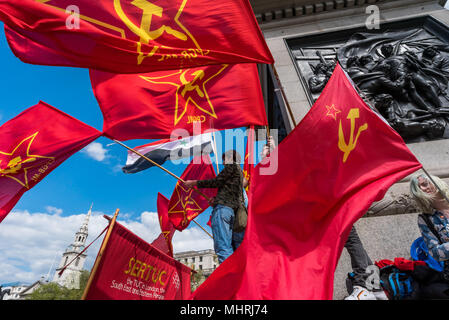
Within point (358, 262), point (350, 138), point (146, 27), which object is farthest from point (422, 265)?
point (146, 27)

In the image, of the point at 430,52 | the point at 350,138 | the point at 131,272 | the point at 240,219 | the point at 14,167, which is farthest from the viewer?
the point at 430,52

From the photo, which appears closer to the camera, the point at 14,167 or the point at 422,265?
the point at 422,265

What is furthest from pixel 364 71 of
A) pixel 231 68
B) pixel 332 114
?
pixel 332 114

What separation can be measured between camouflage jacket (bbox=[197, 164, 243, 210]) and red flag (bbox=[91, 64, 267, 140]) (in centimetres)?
94

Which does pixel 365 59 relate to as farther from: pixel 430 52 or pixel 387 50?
pixel 430 52

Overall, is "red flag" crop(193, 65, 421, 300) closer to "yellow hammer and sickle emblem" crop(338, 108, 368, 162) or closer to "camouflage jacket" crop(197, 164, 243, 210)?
"yellow hammer and sickle emblem" crop(338, 108, 368, 162)

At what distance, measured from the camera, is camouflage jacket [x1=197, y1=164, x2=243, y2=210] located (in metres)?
3.61

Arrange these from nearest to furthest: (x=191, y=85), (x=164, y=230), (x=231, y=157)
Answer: (x=231, y=157), (x=191, y=85), (x=164, y=230)

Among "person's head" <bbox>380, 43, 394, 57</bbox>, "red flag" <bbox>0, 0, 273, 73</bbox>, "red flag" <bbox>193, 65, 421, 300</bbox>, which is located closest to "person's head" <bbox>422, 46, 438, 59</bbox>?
"person's head" <bbox>380, 43, 394, 57</bbox>

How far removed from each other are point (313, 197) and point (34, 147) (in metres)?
5.40

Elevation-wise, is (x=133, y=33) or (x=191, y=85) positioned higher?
(x=191, y=85)

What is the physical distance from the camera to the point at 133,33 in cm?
328

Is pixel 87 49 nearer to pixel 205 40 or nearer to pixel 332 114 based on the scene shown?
pixel 205 40

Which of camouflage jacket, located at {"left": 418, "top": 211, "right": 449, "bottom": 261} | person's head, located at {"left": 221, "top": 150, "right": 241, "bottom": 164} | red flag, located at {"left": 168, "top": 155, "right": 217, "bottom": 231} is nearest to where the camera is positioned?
camouflage jacket, located at {"left": 418, "top": 211, "right": 449, "bottom": 261}
